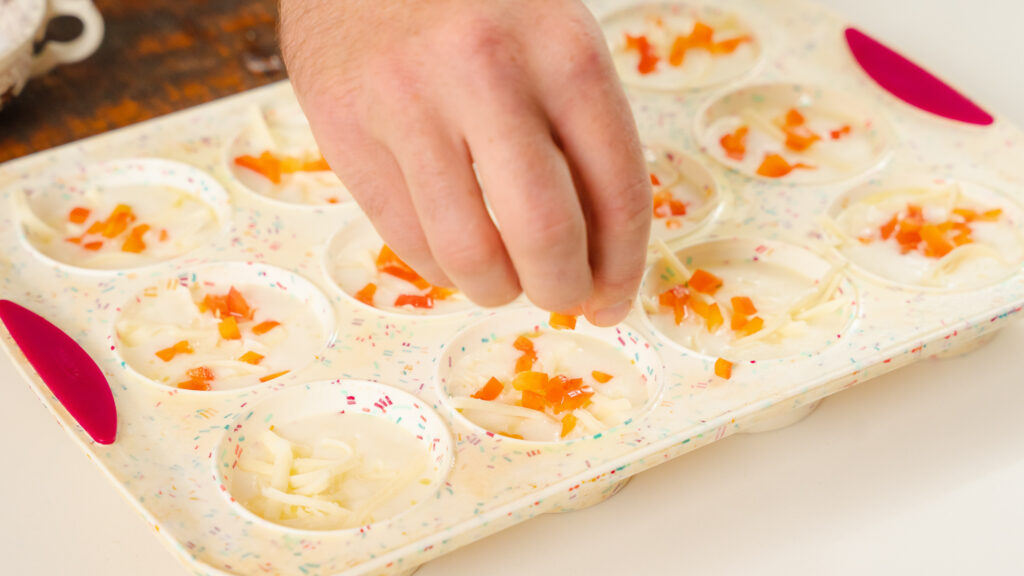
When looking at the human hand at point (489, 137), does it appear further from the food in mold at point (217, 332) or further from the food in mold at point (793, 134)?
the food in mold at point (793, 134)

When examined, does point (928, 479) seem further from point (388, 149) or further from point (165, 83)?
point (165, 83)

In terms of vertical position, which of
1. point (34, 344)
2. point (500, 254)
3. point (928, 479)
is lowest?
point (928, 479)

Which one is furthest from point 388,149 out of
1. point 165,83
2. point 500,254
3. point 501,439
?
point 165,83

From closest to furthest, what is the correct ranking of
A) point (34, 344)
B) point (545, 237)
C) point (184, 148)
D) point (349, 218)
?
point (545, 237)
point (34, 344)
point (349, 218)
point (184, 148)

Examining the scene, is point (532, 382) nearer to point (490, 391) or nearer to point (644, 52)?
point (490, 391)

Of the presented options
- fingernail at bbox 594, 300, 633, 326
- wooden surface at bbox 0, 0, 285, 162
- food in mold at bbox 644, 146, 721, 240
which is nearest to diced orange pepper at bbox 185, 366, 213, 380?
fingernail at bbox 594, 300, 633, 326

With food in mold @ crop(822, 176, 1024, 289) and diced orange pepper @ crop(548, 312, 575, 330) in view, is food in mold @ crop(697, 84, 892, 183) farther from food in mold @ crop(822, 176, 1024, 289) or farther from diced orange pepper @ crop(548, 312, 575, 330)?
diced orange pepper @ crop(548, 312, 575, 330)

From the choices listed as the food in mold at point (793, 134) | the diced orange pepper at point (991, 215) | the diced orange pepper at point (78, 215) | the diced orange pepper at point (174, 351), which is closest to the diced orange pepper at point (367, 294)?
the diced orange pepper at point (174, 351)

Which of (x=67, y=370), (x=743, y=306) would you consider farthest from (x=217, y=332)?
(x=743, y=306)
